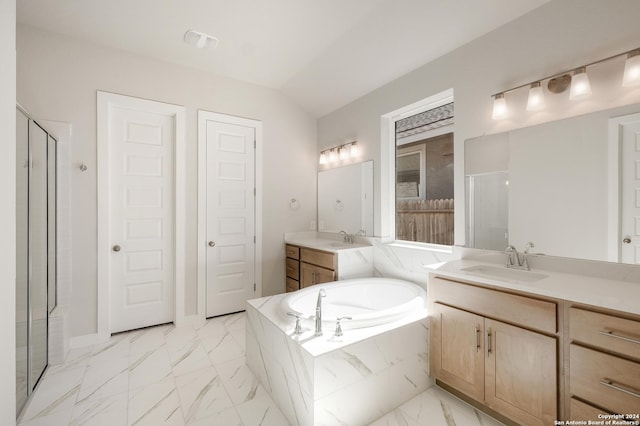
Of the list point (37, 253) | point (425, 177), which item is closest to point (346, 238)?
point (425, 177)

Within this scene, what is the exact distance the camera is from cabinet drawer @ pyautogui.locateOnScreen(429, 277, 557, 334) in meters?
1.46

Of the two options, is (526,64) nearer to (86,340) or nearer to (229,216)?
(229,216)

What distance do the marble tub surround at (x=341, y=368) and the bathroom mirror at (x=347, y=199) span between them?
1511 millimetres

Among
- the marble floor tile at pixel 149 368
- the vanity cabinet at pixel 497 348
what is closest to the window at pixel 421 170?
the vanity cabinet at pixel 497 348

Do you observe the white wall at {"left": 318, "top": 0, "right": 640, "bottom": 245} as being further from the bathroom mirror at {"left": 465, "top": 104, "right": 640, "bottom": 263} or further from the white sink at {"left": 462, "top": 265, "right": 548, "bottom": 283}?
the white sink at {"left": 462, "top": 265, "right": 548, "bottom": 283}

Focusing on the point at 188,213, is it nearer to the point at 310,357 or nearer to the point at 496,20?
the point at 310,357

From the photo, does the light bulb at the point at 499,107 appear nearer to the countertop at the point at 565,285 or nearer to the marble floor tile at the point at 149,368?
the countertop at the point at 565,285

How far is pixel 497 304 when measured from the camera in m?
1.64

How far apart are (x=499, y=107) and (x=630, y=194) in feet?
3.02

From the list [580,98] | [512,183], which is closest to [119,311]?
[512,183]

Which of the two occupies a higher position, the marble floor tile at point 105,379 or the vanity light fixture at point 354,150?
the vanity light fixture at point 354,150

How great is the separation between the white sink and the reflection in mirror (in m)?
0.58

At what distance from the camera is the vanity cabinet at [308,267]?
2986mm

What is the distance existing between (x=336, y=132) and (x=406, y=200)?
51.1 inches
